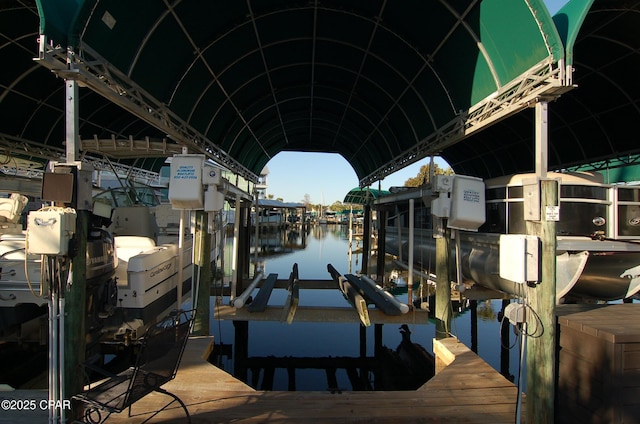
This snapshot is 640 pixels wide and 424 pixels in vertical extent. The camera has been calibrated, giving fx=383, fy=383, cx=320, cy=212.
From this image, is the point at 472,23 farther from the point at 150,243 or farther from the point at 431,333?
the point at 431,333

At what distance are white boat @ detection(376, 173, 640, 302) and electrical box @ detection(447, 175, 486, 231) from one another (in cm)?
69

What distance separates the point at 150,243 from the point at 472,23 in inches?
262

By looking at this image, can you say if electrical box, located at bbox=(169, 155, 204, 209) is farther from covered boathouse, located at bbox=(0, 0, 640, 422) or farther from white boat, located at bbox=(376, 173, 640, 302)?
white boat, located at bbox=(376, 173, 640, 302)

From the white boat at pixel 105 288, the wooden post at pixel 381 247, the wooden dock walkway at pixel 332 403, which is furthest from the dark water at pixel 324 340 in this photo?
the wooden dock walkway at pixel 332 403

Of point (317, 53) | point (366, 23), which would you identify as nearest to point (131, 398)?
point (366, 23)

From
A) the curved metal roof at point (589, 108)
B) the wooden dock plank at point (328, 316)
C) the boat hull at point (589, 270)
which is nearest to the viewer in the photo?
the boat hull at point (589, 270)

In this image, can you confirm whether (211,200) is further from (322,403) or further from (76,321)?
(322,403)

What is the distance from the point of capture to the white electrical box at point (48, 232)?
11.5 feet

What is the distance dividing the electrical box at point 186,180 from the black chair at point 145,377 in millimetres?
2283

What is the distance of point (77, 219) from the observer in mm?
3912

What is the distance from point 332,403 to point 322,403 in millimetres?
115

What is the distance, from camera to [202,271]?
632cm

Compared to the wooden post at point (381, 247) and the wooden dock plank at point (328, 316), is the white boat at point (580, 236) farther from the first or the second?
the wooden post at point (381, 247)

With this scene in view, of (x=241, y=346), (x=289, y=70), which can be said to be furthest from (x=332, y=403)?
(x=289, y=70)
